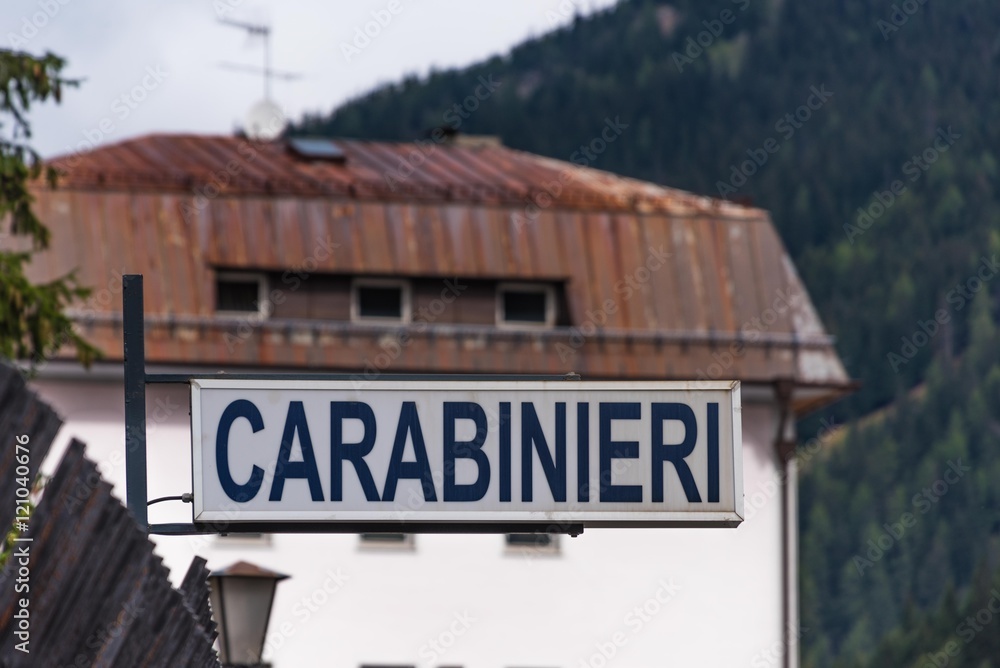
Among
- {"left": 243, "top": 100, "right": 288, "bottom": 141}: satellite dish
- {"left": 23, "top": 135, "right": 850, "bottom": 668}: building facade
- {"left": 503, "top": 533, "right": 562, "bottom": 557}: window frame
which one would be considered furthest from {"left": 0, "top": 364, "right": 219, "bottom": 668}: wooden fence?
{"left": 243, "top": 100, "right": 288, "bottom": 141}: satellite dish

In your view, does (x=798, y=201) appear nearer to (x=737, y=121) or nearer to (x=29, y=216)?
(x=737, y=121)

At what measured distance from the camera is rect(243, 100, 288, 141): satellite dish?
37219 millimetres

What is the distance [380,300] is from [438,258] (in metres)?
0.98

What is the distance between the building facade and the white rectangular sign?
70.6ft

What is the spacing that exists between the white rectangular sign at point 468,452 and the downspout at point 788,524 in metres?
24.2

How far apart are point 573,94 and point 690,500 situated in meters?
144

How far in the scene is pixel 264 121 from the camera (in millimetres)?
37312

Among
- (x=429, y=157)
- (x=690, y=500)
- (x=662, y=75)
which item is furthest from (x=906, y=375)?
(x=690, y=500)

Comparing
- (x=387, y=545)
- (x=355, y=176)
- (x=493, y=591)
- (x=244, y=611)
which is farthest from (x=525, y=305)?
(x=244, y=611)

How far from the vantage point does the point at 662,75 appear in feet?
518

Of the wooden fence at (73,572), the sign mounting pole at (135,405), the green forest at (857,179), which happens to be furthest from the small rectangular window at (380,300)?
the green forest at (857,179)

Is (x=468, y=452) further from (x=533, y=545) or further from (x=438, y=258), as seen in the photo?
(x=438, y=258)

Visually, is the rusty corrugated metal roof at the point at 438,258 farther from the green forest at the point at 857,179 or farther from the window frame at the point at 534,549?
the green forest at the point at 857,179

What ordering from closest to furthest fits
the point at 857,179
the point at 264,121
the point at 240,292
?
the point at 240,292 < the point at 264,121 < the point at 857,179
